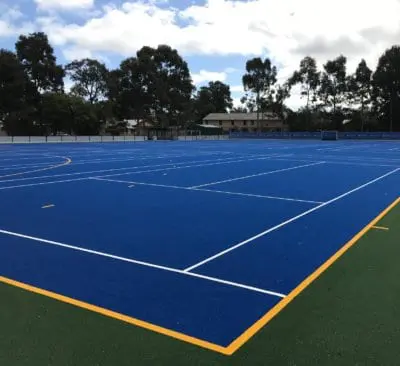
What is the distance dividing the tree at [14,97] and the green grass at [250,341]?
70.3 metres

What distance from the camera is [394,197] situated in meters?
13.5

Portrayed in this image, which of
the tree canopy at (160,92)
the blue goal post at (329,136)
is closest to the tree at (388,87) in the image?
the tree canopy at (160,92)

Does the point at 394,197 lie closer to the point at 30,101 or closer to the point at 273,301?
the point at 273,301

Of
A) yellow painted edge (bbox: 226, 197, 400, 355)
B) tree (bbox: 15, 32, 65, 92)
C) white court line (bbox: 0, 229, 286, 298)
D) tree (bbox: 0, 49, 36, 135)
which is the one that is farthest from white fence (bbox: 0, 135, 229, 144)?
yellow painted edge (bbox: 226, 197, 400, 355)

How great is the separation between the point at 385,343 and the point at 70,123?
253 feet

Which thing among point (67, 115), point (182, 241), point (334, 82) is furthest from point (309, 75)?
point (182, 241)

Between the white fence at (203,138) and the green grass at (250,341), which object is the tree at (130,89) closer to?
the white fence at (203,138)

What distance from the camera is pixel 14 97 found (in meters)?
70.2

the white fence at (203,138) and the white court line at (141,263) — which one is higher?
the white fence at (203,138)

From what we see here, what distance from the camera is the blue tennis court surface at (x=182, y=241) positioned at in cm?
528

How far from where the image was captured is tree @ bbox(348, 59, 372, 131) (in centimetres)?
9344

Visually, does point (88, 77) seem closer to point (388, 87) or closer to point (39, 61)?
point (39, 61)

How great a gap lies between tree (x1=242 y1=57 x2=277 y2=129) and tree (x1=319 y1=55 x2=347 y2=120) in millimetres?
11461

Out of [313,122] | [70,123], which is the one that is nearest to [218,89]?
[313,122]
